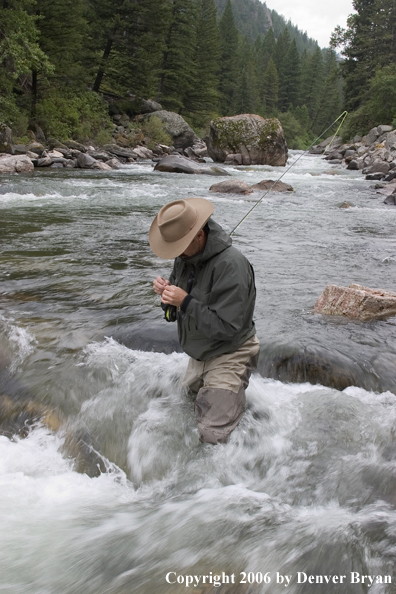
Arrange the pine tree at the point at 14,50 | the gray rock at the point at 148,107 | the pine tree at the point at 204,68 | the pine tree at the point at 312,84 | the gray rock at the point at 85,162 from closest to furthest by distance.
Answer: the pine tree at the point at 14,50
the gray rock at the point at 85,162
the gray rock at the point at 148,107
the pine tree at the point at 204,68
the pine tree at the point at 312,84

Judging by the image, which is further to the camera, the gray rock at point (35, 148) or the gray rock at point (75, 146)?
the gray rock at point (75, 146)

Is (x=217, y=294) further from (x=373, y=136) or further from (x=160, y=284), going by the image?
(x=373, y=136)

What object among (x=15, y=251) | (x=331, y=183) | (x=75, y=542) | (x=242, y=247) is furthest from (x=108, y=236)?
(x=331, y=183)

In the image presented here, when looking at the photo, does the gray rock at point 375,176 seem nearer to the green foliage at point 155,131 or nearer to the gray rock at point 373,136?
the green foliage at point 155,131

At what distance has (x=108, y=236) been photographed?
917cm

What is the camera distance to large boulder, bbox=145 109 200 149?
114ft

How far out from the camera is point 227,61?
63.8m

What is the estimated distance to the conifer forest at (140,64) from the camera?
22.6 meters

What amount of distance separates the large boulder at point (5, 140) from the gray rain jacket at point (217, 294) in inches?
754

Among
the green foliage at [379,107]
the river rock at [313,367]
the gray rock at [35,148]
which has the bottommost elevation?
the river rock at [313,367]

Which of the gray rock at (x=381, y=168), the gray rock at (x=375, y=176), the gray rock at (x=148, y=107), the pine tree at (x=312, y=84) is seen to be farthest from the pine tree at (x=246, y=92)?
the gray rock at (x=375, y=176)

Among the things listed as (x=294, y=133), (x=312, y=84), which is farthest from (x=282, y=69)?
(x=294, y=133)

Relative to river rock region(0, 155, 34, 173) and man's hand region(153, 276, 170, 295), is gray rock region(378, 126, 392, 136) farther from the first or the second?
man's hand region(153, 276, 170, 295)

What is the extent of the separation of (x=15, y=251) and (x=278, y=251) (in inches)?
186
